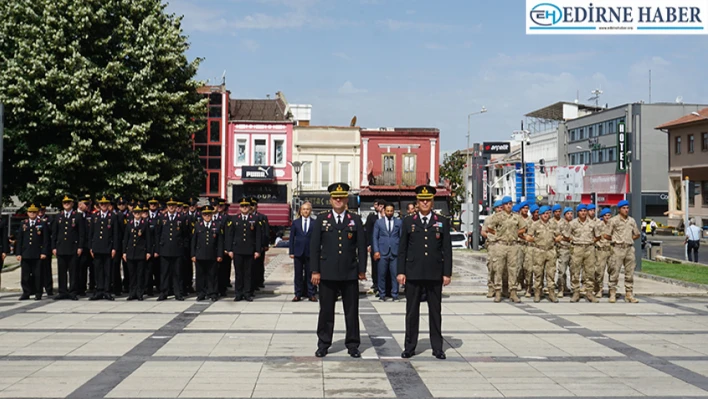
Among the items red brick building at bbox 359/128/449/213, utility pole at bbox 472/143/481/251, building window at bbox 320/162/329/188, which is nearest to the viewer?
utility pole at bbox 472/143/481/251

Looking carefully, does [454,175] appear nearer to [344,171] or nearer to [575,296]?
[344,171]

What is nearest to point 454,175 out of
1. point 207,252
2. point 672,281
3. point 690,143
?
point 690,143

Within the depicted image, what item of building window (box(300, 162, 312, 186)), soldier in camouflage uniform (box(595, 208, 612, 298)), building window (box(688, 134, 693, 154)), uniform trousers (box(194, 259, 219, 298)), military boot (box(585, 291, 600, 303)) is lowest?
military boot (box(585, 291, 600, 303))

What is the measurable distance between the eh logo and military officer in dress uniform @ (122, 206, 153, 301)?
928cm

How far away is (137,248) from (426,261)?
7964mm

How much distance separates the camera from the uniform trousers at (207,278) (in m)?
15.2

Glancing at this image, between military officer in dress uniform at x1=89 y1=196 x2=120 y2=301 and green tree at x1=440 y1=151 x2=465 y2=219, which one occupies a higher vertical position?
green tree at x1=440 y1=151 x2=465 y2=219

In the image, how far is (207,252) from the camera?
49.5 feet

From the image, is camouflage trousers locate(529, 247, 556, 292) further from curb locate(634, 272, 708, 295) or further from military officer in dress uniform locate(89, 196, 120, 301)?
military officer in dress uniform locate(89, 196, 120, 301)

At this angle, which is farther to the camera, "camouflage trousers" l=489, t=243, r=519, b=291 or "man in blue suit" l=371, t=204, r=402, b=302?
"man in blue suit" l=371, t=204, r=402, b=302

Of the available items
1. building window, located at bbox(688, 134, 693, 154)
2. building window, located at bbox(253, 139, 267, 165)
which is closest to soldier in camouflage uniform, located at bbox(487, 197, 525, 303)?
building window, located at bbox(253, 139, 267, 165)

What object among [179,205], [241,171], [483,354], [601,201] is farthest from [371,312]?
[601,201]

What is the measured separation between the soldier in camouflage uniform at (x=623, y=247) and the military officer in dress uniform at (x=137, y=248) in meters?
9.69

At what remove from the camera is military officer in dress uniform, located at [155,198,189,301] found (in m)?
15.1
